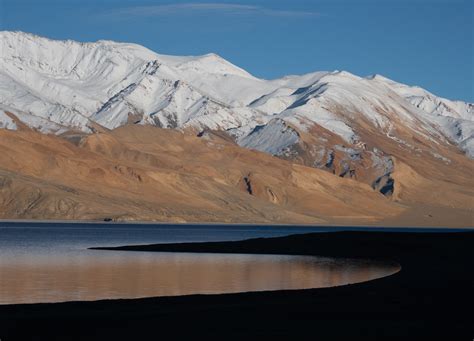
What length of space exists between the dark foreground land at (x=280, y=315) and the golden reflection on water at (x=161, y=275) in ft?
16.2

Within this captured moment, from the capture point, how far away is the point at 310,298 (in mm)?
43875

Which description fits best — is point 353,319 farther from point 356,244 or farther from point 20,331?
point 356,244

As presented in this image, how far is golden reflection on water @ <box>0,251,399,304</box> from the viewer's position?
49.5 meters

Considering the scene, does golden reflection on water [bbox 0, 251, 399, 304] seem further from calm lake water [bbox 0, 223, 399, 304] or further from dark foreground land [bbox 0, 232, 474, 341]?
dark foreground land [bbox 0, 232, 474, 341]

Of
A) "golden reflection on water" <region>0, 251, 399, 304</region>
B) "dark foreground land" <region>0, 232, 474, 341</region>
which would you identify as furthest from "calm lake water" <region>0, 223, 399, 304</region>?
"dark foreground land" <region>0, 232, 474, 341</region>

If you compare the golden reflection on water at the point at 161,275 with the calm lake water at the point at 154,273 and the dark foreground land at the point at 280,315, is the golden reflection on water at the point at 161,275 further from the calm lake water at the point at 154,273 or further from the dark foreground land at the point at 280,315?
the dark foreground land at the point at 280,315

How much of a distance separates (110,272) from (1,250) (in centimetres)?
2842

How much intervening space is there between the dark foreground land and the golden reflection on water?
493 centimetres

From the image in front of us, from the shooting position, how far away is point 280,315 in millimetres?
37500

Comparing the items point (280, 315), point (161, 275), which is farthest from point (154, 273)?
point (280, 315)

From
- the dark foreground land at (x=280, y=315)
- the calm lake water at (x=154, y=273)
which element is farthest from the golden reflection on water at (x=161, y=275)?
the dark foreground land at (x=280, y=315)

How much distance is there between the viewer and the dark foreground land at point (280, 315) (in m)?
32.6

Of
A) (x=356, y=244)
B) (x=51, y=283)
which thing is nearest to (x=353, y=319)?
(x=51, y=283)

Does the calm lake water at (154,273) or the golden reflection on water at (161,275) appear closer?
the golden reflection on water at (161,275)
